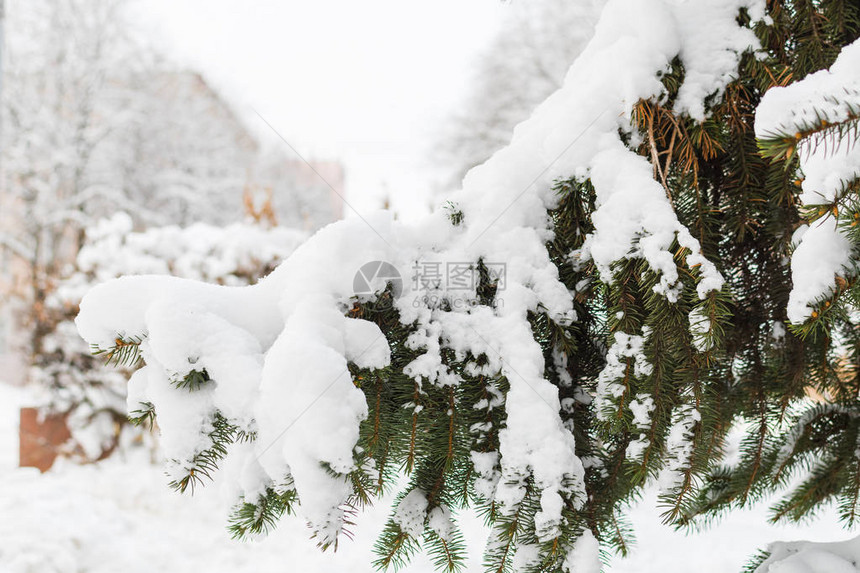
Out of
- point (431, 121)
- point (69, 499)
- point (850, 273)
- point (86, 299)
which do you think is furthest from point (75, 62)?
point (850, 273)

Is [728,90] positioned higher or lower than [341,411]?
higher

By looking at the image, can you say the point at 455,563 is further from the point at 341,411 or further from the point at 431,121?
the point at 431,121

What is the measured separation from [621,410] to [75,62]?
42.8ft

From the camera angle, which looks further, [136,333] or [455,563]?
[455,563]

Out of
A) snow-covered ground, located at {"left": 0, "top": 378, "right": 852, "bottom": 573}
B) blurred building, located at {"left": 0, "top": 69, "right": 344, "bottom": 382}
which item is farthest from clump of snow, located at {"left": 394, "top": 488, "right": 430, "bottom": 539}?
blurred building, located at {"left": 0, "top": 69, "right": 344, "bottom": 382}

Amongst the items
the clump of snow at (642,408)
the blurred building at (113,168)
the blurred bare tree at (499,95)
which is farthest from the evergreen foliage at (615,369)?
the blurred building at (113,168)

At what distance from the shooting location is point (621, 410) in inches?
40.1

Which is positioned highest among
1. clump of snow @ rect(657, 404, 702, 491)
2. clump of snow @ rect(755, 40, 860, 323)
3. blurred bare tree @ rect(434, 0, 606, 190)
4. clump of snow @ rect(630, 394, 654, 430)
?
blurred bare tree @ rect(434, 0, 606, 190)

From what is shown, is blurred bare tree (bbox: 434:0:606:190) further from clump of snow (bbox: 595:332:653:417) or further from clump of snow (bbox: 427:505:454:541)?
clump of snow (bbox: 427:505:454:541)

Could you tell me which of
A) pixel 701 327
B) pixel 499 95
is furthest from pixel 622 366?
pixel 499 95

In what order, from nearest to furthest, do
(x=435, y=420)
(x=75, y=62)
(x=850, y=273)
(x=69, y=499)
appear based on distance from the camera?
(x=850, y=273)
(x=435, y=420)
(x=69, y=499)
(x=75, y=62)

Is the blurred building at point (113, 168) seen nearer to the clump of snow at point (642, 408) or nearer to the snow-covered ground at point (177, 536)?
the snow-covered ground at point (177, 536)

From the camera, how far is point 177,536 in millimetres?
3400

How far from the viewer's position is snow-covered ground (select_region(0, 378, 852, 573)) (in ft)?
8.41
